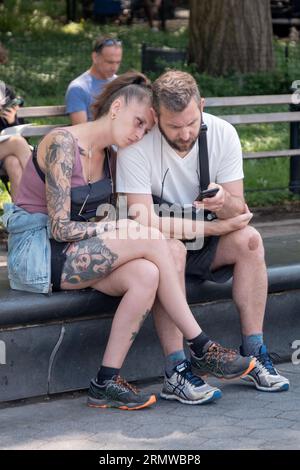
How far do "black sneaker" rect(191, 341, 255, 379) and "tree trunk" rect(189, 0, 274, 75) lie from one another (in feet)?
34.9

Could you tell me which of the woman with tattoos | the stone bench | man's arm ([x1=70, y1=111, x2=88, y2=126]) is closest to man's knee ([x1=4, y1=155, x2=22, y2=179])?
man's arm ([x1=70, y1=111, x2=88, y2=126])

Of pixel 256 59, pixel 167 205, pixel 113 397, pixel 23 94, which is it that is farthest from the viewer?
pixel 256 59

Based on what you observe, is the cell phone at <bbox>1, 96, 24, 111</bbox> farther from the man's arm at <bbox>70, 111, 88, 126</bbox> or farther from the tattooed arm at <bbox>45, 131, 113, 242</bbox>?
the tattooed arm at <bbox>45, 131, 113, 242</bbox>

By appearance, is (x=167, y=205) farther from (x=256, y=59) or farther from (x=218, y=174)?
(x=256, y=59)

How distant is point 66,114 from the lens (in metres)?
8.41

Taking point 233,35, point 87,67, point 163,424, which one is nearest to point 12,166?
point 163,424

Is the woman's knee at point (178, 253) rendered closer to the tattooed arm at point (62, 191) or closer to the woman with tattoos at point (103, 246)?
the woman with tattoos at point (103, 246)

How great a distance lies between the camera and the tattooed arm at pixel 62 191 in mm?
4727

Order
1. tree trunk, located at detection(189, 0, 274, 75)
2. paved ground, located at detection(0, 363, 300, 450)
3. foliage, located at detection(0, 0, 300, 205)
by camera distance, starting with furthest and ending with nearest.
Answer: tree trunk, located at detection(189, 0, 274, 75), foliage, located at detection(0, 0, 300, 205), paved ground, located at detection(0, 363, 300, 450)

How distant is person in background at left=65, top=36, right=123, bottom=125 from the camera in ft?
27.5

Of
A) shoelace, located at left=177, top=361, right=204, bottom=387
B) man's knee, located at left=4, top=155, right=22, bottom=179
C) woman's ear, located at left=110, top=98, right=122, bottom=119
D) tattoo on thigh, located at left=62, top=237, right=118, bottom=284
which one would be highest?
woman's ear, located at left=110, top=98, right=122, bottom=119

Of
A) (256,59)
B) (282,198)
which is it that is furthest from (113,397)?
(256,59)

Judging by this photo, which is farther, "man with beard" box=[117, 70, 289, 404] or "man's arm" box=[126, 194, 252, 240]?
Result: "man's arm" box=[126, 194, 252, 240]
